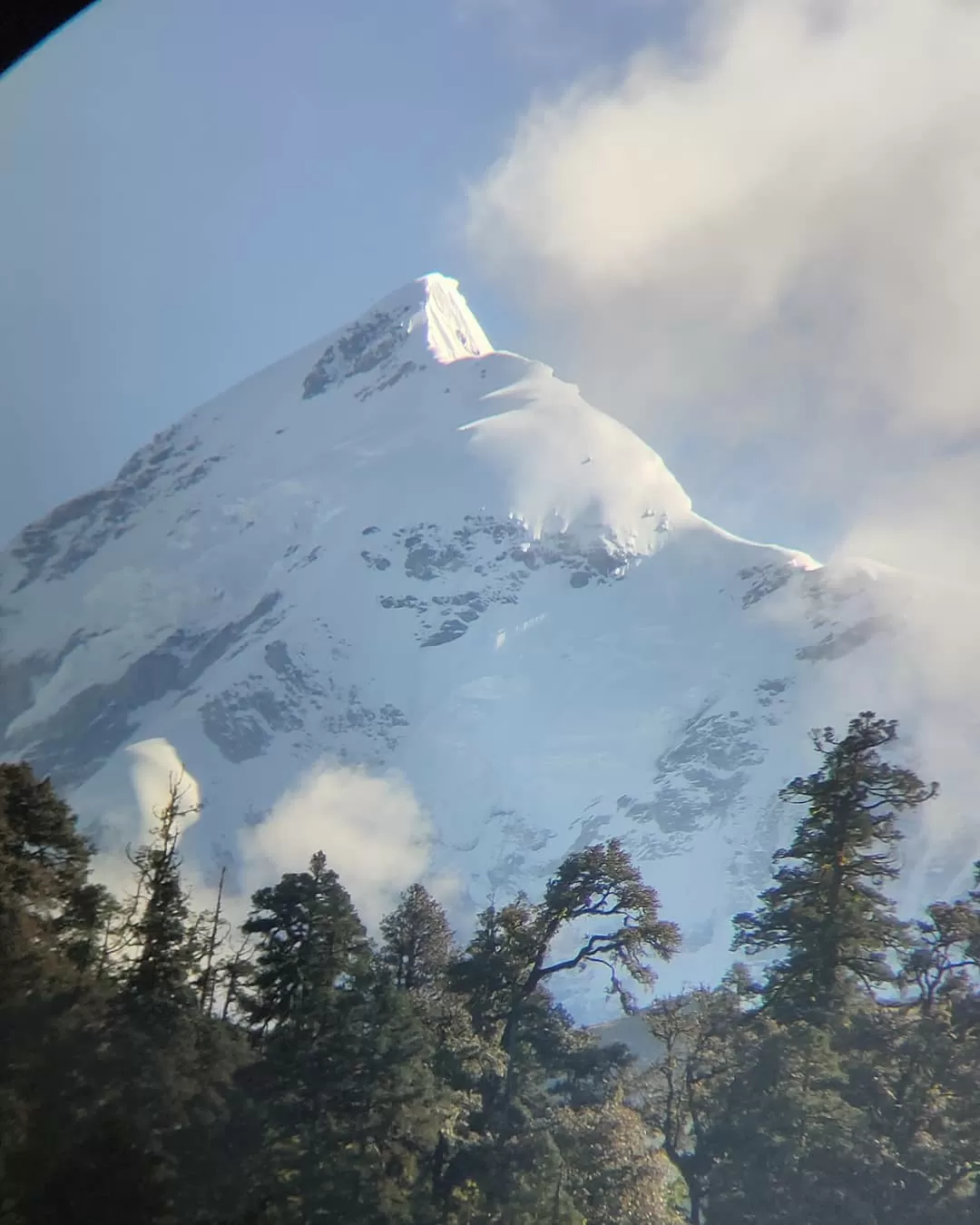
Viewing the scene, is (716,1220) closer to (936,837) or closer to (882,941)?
(882,941)

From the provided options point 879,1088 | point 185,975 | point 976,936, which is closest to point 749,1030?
point 879,1088

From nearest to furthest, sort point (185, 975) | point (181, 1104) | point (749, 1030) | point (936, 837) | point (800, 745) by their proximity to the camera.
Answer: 1. point (181, 1104)
2. point (185, 975)
3. point (749, 1030)
4. point (936, 837)
5. point (800, 745)

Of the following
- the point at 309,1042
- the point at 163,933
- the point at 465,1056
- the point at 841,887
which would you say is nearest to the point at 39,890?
the point at 163,933

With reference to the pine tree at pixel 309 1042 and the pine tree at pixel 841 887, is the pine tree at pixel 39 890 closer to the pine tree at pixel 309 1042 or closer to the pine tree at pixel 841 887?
the pine tree at pixel 309 1042

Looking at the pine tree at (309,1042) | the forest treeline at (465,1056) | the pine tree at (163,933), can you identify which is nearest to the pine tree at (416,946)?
the forest treeline at (465,1056)

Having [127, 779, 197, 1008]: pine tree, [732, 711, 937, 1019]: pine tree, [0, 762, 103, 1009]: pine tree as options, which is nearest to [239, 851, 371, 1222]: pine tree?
[127, 779, 197, 1008]: pine tree

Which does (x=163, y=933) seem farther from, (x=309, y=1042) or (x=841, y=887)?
(x=841, y=887)
